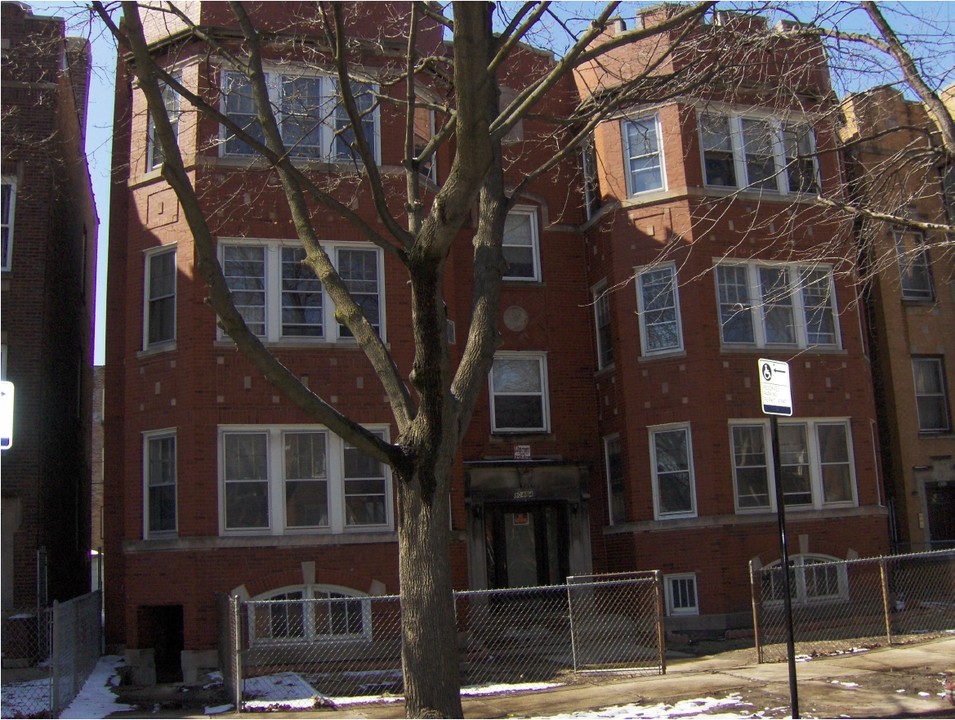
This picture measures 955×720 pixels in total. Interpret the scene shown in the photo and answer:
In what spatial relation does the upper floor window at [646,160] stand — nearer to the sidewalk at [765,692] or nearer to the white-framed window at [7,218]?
the sidewalk at [765,692]

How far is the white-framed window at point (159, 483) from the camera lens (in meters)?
15.4

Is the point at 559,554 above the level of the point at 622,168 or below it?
below

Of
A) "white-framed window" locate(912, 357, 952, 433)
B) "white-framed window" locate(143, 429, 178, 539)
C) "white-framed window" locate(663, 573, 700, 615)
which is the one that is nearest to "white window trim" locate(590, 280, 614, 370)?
"white-framed window" locate(663, 573, 700, 615)

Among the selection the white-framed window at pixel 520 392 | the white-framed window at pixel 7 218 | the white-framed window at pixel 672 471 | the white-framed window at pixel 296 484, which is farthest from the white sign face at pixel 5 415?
the white-framed window at pixel 520 392

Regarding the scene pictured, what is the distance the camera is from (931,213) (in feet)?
69.4

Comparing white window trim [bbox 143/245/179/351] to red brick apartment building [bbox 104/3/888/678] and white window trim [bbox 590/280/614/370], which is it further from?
white window trim [bbox 590/280/614/370]

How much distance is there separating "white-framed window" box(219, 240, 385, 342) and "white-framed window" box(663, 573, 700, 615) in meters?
6.70

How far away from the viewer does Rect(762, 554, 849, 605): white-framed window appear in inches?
662

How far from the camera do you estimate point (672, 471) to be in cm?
1767

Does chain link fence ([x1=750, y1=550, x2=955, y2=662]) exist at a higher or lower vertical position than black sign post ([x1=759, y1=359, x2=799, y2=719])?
lower

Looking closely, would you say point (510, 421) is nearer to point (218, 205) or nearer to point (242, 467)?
point (242, 467)

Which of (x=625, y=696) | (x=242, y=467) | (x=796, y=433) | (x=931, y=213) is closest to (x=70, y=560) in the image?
(x=242, y=467)

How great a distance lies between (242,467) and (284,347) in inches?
80.0

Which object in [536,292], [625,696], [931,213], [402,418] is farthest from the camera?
[931,213]
